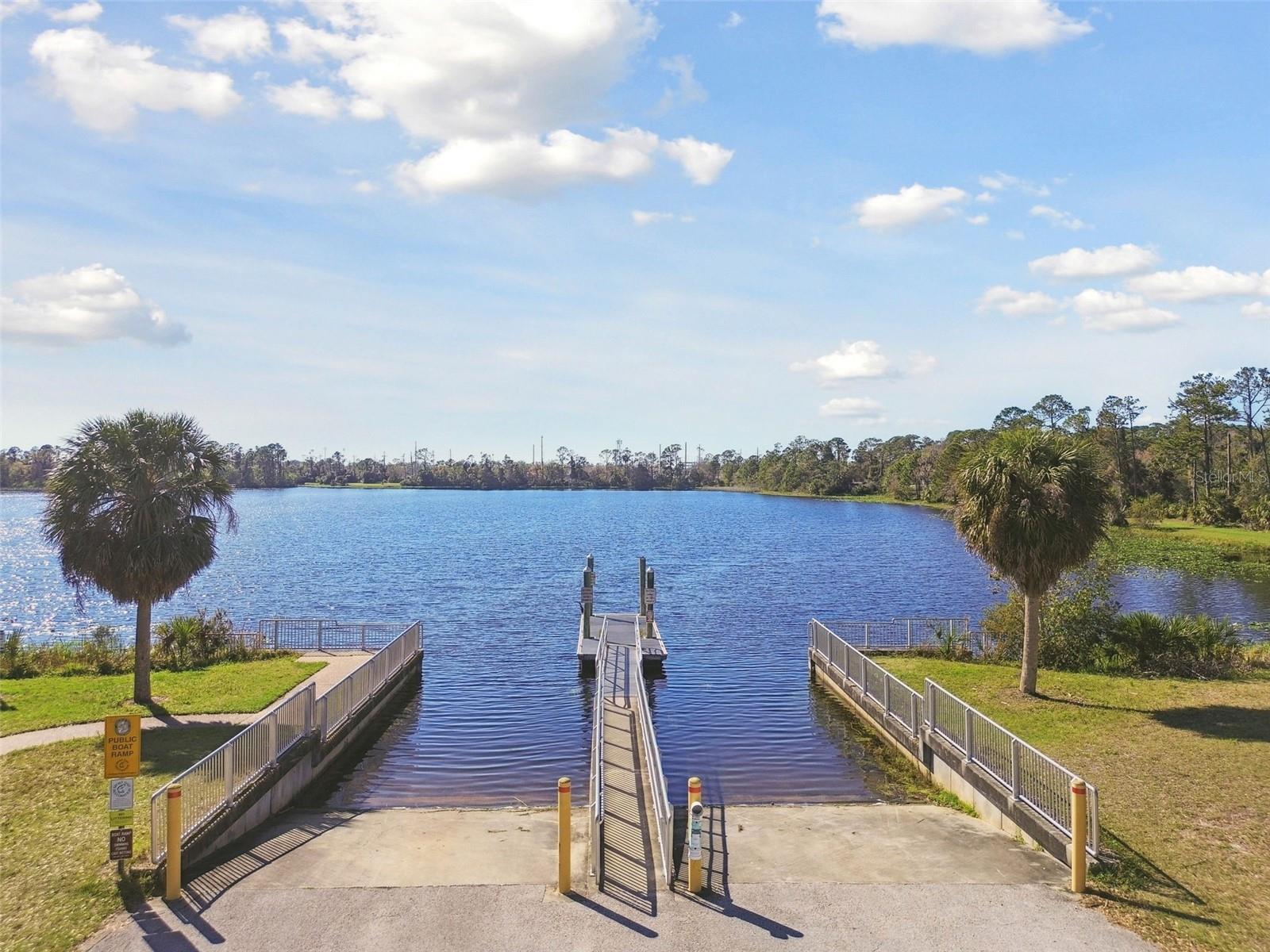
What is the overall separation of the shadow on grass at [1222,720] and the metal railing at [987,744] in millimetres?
5230

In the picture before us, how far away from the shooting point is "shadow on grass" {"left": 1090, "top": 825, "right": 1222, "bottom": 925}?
9.92m

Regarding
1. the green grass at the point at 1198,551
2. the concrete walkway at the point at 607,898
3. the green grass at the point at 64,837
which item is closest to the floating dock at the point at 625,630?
the green grass at the point at 64,837

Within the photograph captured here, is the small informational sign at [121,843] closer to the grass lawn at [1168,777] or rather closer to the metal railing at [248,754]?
the metal railing at [248,754]

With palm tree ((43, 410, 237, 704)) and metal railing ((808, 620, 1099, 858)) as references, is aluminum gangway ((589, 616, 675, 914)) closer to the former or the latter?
metal railing ((808, 620, 1099, 858))

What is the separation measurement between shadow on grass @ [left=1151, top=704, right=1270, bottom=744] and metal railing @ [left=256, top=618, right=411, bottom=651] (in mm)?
21663

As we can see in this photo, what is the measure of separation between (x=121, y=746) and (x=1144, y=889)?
40.3ft

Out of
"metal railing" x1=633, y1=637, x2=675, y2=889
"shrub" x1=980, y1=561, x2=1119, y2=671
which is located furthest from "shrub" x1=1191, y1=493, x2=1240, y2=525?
"metal railing" x1=633, y1=637, x2=675, y2=889

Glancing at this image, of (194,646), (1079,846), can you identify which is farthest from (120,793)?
(194,646)

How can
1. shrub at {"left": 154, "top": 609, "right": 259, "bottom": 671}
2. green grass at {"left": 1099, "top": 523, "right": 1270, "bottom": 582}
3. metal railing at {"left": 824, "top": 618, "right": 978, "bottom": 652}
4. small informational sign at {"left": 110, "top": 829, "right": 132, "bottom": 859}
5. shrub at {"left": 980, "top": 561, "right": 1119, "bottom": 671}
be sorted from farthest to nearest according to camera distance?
green grass at {"left": 1099, "top": 523, "right": 1270, "bottom": 582} < metal railing at {"left": 824, "top": 618, "right": 978, "bottom": 652} < shrub at {"left": 154, "top": 609, "right": 259, "bottom": 671} < shrub at {"left": 980, "top": 561, "right": 1119, "bottom": 671} < small informational sign at {"left": 110, "top": 829, "right": 132, "bottom": 859}

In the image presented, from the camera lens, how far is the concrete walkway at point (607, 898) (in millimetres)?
9391

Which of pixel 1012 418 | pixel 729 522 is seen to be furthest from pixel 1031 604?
pixel 1012 418

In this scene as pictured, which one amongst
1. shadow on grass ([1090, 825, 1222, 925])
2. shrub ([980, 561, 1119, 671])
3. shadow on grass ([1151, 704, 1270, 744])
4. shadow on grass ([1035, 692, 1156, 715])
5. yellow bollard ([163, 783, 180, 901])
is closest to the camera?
shadow on grass ([1090, 825, 1222, 925])

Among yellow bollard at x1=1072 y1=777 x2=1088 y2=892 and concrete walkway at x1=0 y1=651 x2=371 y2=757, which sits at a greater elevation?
yellow bollard at x1=1072 y1=777 x2=1088 y2=892

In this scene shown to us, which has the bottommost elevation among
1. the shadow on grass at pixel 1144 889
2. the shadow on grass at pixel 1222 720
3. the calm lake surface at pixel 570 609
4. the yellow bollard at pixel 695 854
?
the calm lake surface at pixel 570 609
